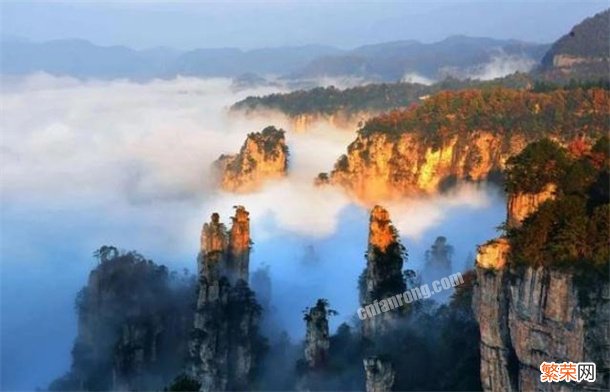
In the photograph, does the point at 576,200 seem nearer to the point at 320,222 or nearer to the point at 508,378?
the point at 508,378

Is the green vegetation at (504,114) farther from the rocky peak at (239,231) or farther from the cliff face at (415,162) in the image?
the rocky peak at (239,231)

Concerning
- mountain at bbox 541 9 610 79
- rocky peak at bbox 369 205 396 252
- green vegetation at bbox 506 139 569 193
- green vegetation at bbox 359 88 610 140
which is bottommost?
rocky peak at bbox 369 205 396 252

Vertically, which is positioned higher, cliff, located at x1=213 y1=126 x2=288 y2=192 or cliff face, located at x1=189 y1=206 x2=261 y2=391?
cliff, located at x1=213 y1=126 x2=288 y2=192

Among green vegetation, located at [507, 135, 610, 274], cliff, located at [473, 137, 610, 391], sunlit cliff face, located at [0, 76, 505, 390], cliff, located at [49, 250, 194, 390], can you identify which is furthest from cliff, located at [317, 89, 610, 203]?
cliff, located at [473, 137, 610, 391]

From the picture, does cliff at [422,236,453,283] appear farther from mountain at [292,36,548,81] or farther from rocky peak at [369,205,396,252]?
mountain at [292,36,548,81]

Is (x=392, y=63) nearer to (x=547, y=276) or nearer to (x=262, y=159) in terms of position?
(x=262, y=159)

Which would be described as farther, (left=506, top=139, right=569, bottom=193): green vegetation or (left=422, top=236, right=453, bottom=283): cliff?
(left=422, top=236, right=453, bottom=283): cliff

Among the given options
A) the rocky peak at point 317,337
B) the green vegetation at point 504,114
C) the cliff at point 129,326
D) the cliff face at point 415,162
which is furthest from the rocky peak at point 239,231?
the green vegetation at point 504,114
